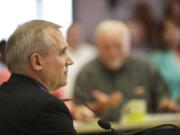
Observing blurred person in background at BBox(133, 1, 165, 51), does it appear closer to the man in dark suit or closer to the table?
the table

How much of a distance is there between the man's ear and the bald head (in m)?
2.19

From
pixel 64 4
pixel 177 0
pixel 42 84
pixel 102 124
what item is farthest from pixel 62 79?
pixel 177 0

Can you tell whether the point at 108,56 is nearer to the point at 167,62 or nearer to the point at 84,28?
the point at 167,62

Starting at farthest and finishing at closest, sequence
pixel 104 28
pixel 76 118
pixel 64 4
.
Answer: pixel 64 4
pixel 104 28
pixel 76 118

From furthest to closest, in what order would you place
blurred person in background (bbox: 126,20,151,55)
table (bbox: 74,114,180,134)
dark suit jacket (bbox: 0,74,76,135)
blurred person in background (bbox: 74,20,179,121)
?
blurred person in background (bbox: 126,20,151,55) → blurred person in background (bbox: 74,20,179,121) → table (bbox: 74,114,180,134) → dark suit jacket (bbox: 0,74,76,135)

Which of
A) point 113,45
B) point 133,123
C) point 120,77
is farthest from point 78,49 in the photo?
point 133,123

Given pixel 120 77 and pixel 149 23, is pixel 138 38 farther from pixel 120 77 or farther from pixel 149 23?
pixel 120 77

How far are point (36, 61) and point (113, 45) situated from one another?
2.29 metres

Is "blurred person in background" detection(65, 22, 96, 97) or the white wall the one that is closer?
the white wall

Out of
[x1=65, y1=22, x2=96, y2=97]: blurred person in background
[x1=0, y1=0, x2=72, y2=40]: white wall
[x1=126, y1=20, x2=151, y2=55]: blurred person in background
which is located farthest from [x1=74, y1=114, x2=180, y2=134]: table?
[x1=126, y1=20, x2=151, y2=55]: blurred person in background

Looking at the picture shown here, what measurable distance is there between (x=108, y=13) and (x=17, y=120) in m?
4.76

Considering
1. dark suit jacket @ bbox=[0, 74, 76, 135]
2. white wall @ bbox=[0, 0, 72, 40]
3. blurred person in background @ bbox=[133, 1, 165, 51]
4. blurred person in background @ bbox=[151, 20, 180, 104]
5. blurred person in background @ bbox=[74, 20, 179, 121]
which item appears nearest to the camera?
dark suit jacket @ bbox=[0, 74, 76, 135]

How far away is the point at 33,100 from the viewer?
1509mm

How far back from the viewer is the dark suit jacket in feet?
4.86
